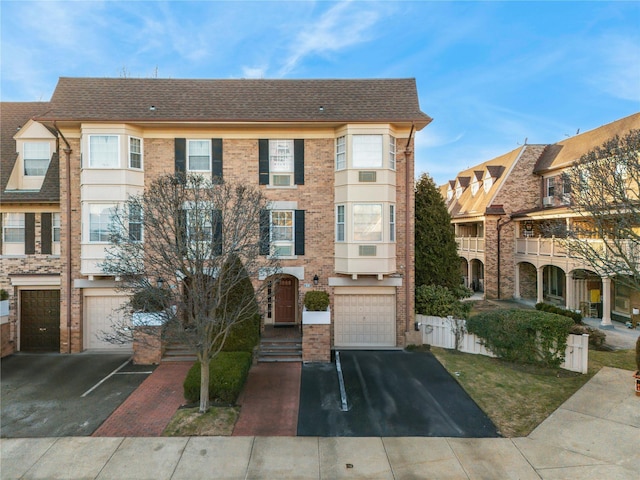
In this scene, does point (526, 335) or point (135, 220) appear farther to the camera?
point (526, 335)

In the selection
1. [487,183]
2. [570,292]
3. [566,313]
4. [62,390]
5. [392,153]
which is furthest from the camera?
[487,183]

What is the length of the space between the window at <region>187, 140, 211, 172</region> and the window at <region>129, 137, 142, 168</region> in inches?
77.2

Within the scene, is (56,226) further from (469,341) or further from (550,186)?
(550,186)

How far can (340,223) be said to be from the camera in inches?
562

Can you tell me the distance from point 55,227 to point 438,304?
16762mm

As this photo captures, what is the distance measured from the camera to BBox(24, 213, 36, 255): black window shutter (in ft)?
47.4

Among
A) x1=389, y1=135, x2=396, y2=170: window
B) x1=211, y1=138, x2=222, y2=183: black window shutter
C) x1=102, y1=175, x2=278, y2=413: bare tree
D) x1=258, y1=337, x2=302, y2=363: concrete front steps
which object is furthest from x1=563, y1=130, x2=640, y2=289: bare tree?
x1=211, y1=138, x2=222, y2=183: black window shutter

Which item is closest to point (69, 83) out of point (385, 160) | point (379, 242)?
point (385, 160)

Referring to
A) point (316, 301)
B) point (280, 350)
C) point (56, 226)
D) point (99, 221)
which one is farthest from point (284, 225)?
point (56, 226)

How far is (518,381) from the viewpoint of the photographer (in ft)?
35.6

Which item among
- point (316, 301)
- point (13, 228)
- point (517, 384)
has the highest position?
point (13, 228)

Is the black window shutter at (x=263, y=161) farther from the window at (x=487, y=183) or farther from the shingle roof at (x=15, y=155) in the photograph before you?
the window at (x=487, y=183)

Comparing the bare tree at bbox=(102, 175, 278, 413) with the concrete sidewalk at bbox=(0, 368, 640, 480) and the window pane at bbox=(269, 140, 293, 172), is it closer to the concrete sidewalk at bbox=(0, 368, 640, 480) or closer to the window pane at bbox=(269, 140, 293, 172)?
the concrete sidewalk at bbox=(0, 368, 640, 480)

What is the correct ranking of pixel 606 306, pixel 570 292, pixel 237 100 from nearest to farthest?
pixel 237 100 → pixel 606 306 → pixel 570 292
